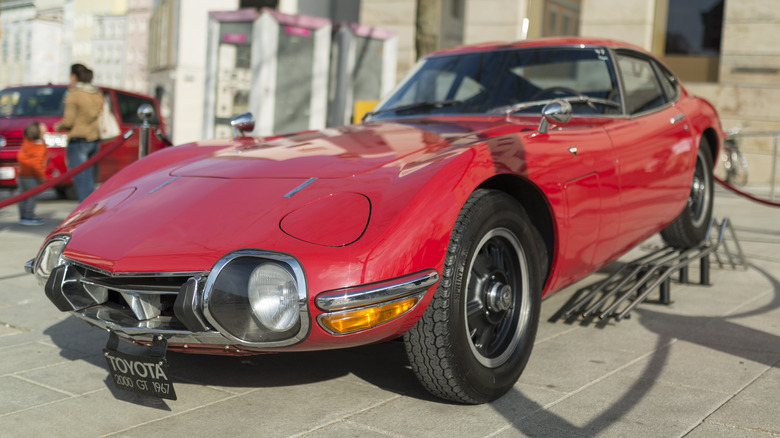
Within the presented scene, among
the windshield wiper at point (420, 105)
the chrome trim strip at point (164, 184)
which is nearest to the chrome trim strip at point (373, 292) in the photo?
the chrome trim strip at point (164, 184)

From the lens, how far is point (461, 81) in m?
4.57

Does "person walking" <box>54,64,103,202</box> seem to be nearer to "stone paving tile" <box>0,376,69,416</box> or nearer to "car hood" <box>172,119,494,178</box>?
"car hood" <box>172,119,494,178</box>

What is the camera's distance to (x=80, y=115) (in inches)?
327

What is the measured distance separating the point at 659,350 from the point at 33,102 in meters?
9.57

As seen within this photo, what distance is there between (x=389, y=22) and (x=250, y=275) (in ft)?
55.2

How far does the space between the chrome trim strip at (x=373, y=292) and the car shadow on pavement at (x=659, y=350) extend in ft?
1.99

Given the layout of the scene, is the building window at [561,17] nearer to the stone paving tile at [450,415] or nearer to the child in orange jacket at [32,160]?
the child in orange jacket at [32,160]

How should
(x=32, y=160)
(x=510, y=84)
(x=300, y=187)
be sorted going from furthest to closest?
(x=32, y=160)
(x=510, y=84)
(x=300, y=187)

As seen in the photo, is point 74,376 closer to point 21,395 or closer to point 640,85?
point 21,395

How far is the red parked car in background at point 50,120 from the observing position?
396 inches

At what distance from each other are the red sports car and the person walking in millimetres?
4740

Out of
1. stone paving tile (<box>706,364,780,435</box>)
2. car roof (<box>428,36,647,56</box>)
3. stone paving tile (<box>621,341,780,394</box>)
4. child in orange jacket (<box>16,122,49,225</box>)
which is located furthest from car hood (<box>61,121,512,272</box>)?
child in orange jacket (<box>16,122,49,225</box>)

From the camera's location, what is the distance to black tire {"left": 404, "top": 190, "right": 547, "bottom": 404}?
2.75m

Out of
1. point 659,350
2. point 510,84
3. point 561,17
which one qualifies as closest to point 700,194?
point 510,84
